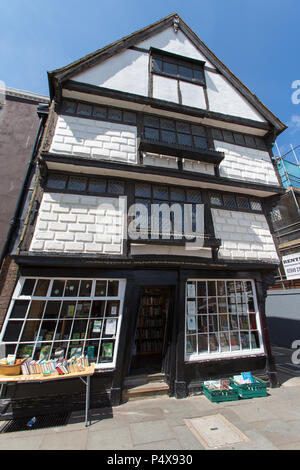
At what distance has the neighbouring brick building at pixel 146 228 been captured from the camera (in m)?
4.95

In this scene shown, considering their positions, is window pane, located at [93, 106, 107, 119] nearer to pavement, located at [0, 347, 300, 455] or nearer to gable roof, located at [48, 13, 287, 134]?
gable roof, located at [48, 13, 287, 134]

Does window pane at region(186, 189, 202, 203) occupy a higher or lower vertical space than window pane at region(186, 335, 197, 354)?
higher

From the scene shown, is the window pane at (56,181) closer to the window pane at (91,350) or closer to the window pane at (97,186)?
the window pane at (97,186)

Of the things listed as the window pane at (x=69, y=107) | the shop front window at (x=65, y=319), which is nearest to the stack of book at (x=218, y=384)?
the shop front window at (x=65, y=319)

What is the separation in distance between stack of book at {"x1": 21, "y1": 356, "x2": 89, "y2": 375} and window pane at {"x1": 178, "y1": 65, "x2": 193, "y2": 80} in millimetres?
10236

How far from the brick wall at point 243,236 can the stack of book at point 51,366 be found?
4.86 metres

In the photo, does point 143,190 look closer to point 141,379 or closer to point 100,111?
point 100,111

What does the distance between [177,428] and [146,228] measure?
449 cm

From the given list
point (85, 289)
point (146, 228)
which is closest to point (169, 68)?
point (146, 228)

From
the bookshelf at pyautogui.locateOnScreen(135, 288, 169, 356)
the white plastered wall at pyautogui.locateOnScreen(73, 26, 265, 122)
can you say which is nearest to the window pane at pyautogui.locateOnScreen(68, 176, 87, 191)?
the white plastered wall at pyautogui.locateOnScreen(73, 26, 265, 122)

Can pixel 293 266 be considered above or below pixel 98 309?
above

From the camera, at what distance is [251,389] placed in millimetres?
5270

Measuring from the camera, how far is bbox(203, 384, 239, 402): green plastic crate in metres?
4.96
